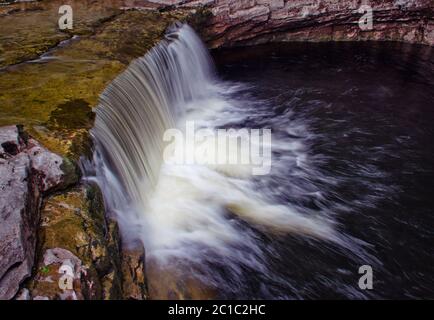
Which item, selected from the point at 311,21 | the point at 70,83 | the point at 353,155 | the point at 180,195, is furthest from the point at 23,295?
the point at 311,21

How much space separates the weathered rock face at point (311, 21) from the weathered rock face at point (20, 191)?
8707 mm

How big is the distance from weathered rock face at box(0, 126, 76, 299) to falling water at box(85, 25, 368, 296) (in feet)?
1.91

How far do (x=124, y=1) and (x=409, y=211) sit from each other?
8675 millimetres

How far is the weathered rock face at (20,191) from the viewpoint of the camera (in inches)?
122

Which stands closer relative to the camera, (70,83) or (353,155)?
(70,83)

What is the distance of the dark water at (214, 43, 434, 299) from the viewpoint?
5.23m

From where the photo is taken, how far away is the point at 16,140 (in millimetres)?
4160

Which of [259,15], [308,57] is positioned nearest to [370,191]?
[308,57]

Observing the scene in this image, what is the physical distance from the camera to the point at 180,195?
6629mm

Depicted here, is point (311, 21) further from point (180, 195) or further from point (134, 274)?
point (134, 274)
